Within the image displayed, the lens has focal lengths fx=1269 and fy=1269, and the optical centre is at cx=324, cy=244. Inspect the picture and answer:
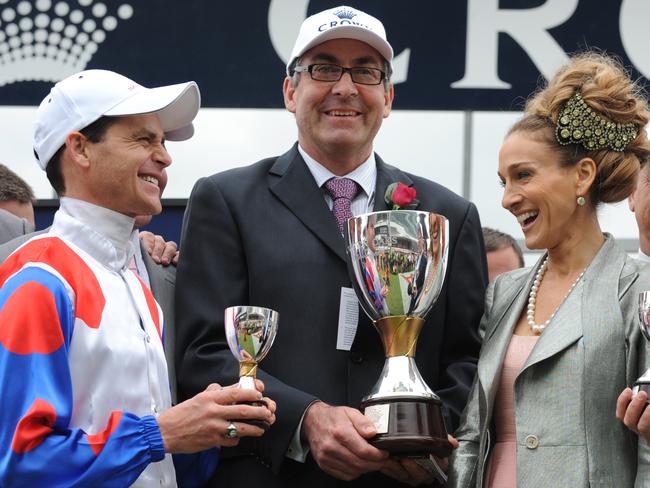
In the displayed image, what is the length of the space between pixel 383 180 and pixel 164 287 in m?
0.74

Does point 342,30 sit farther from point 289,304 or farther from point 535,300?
point 535,300

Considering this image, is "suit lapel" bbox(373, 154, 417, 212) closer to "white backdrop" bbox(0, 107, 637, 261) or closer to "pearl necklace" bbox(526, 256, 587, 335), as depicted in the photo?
"pearl necklace" bbox(526, 256, 587, 335)

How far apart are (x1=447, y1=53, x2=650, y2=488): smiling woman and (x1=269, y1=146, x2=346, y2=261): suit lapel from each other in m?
0.50

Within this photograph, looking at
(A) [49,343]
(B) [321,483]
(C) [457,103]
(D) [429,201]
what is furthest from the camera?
(C) [457,103]

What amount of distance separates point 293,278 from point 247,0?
11.6 ft

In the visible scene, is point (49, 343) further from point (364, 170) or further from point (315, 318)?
point (364, 170)

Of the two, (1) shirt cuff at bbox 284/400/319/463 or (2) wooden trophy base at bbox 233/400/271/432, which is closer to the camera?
(2) wooden trophy base at bbox 233/400/271/432

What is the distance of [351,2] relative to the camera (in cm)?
687

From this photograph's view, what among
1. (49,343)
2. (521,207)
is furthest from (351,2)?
(49,343)

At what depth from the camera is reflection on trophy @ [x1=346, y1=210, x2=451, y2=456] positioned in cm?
315

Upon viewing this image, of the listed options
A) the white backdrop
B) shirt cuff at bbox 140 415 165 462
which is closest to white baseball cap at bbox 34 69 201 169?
shirt cuff at bbox 140 415 165 462

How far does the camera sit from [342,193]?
3826 millimetres

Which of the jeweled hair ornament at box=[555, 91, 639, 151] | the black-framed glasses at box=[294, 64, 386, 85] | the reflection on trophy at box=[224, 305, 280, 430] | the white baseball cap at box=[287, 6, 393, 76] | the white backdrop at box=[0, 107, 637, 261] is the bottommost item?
the reflection on trophy at box=[224, 305, 280, 430]

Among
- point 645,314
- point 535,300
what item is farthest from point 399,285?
point 645,314
